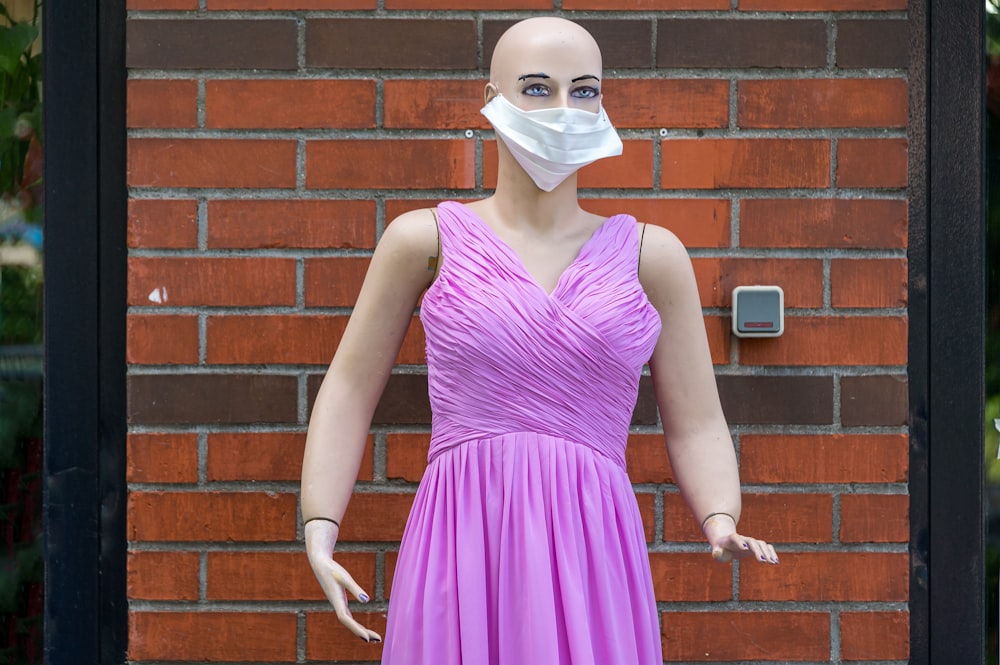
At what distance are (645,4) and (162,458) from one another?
146cm

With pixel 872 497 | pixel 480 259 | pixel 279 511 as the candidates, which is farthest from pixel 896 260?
pixel 279 511

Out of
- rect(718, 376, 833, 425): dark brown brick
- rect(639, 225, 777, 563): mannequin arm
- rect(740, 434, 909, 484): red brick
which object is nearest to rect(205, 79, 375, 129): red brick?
rect(639, 225, 777, 563): mannequin arm

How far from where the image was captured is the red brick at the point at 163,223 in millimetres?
2486

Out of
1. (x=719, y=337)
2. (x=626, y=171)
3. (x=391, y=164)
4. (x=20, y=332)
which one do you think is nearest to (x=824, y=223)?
(x=719, y=337)

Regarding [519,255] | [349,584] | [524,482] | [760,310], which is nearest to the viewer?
[349,584]

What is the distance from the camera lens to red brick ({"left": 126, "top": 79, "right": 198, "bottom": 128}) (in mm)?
2486

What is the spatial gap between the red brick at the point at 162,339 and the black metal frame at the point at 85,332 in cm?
9

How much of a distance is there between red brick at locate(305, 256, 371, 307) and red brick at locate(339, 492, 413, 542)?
427 mm

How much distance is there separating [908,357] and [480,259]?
1.14 meters

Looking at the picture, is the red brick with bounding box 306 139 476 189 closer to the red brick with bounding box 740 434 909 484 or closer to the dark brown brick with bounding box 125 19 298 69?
Answer: the dark brown brick with bounding box 125 19 298 69

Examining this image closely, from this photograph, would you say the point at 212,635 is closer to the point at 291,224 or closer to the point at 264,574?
the point at 264,574

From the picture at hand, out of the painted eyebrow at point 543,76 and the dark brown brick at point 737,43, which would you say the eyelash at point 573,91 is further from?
the dark brown brick at point 737,43

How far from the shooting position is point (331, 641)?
250cm

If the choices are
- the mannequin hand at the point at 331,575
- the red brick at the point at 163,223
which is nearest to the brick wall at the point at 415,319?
the red brick at the point at 163,223
